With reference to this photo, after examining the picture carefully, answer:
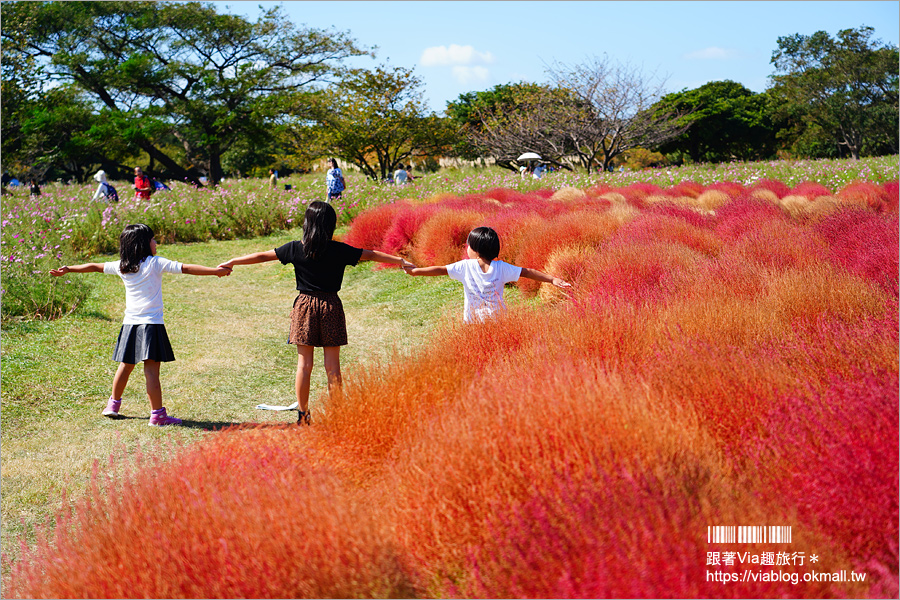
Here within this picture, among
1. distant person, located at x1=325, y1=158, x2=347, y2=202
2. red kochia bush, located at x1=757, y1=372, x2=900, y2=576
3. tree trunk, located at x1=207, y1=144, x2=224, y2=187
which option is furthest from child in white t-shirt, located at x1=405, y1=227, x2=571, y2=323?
tree trunk, located at x1=207, y1=144, x2=224, y2=187

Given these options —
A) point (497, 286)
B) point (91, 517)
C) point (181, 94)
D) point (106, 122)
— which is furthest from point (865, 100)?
point (91, 517)

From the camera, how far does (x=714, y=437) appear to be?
266 cm

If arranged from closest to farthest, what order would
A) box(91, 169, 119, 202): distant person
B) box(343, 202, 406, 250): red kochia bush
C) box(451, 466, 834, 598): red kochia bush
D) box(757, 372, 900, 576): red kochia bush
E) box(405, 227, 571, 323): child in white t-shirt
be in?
box(451, 466, 834, 598): red kochia bush < box(757, 372, 900, 576): red kochia bush < box(405, 227, 571, 323): child in white t-shirt < box(343, 202, 406, 250): red kochia bush < box(91, 169, 119, 202): distant person

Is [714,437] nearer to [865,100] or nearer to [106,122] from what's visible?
[106,122]

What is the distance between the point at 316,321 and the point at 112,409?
1737mm

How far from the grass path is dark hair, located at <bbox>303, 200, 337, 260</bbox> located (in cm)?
79

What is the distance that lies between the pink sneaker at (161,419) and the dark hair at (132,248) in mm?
1005

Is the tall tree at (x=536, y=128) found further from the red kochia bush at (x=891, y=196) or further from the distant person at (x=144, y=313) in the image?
the distant person at (x=144, y=313)

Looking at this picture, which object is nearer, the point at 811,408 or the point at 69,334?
the point at 811,408

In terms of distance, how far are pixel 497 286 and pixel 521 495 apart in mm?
2518

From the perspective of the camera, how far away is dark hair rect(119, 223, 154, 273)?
4598 mm

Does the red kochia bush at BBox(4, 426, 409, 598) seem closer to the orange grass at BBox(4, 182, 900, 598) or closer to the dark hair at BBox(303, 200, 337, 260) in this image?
the orange grass at BBox(4, 182, 900, 598)

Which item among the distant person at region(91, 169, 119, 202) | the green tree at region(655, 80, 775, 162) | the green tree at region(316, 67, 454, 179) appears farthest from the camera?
the green tree at region(655, 80, 775, 162)

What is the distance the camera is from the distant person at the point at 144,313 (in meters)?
4.58
